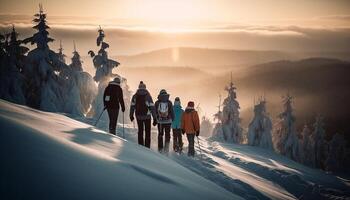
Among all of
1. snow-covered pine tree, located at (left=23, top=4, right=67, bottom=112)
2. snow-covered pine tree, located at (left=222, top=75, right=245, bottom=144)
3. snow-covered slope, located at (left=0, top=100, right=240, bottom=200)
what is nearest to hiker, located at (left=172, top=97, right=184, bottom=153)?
snow-covered slope, located at (left=0, top=100, right=240, bottom=200)

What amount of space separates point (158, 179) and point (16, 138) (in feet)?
8.62

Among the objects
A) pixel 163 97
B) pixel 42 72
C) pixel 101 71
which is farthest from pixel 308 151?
pixel 163 97

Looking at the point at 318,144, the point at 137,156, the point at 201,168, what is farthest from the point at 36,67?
the point at 318,144

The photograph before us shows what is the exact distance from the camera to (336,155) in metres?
68.6

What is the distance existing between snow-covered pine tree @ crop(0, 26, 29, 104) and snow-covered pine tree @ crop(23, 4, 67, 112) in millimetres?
887

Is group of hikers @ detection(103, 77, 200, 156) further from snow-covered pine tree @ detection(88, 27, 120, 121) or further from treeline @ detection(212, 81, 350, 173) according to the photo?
treeline @ detection(212, 81, 350, 173)

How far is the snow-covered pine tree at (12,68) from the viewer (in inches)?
1007

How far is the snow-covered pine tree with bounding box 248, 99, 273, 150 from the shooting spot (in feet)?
173

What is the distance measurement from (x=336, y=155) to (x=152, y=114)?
6695cm

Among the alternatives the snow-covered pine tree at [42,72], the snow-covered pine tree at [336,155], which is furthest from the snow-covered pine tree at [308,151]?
the snow-covered pine tree at [42,72]

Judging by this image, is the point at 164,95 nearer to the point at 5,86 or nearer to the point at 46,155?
the point at 46,155

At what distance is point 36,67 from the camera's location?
92.8 feet

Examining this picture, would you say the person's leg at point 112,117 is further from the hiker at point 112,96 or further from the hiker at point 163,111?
the hiker at point 163,111

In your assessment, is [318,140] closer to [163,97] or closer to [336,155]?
[336,155]
